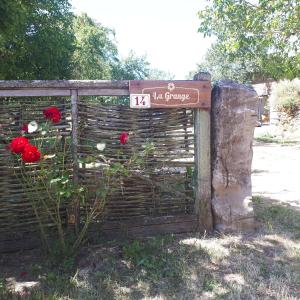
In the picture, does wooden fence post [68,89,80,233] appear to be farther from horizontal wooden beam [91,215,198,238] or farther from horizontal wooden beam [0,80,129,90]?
horizontal wooden beam [91,215,198,238]

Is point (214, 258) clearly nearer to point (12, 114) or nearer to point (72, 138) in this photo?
point (72, 138)

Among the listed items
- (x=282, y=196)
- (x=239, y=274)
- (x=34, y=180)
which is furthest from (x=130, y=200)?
(x=282, y=196)

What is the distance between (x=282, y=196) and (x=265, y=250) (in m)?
2.69

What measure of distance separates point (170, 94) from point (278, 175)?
17.3 ft

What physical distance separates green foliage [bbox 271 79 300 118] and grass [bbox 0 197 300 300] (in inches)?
611

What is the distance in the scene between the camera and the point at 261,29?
10.8 m

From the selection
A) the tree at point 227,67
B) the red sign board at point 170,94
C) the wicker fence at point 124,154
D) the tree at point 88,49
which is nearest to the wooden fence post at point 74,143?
the wicker fence at point 124,154

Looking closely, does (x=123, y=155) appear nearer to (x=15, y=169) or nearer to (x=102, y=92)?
(x=102, y=92)

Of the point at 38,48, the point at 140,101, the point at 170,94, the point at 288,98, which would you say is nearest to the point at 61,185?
the point at 140,101

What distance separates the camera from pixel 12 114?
13.8ft

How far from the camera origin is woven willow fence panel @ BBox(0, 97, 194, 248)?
13.9 ft

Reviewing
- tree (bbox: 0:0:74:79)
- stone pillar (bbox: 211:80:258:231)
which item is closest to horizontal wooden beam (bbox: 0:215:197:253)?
stone pillar (bbox: 211:80:258:231)

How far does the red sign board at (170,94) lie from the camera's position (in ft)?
14.4

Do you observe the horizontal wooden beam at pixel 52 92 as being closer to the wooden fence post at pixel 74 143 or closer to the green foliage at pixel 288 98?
the wooden fence post at pixel 74 143
